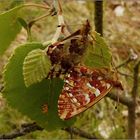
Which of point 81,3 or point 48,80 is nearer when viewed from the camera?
point 48,80

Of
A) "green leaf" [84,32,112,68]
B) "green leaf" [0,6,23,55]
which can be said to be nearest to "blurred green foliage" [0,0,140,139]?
"green leaf" [0,6,23,55]

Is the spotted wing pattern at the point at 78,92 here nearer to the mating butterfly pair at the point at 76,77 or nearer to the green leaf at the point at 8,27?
the mating butterfly pair at the point at 76,77

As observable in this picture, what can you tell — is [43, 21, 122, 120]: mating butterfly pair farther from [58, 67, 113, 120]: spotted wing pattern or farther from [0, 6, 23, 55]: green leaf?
[0, 6, 23, 55]: green leaf

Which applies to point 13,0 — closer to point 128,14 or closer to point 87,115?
point 87,115

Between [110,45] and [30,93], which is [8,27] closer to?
[30,93]

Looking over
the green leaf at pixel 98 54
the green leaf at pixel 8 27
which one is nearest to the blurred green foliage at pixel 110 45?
the green leaf at pixel 8 27

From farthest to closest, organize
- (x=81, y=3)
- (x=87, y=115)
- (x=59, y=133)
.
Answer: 1. (x=81, y=3)
2. (x=87, y=115)
3. (x=59, y=133)

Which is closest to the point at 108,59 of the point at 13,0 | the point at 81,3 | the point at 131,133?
the point at 13,0

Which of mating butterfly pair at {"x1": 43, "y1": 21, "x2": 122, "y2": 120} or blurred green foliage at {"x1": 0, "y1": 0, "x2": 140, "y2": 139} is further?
blurred green foliage at {"x1": 0, "y1": 0, "x2": 140, "y2": 139}
